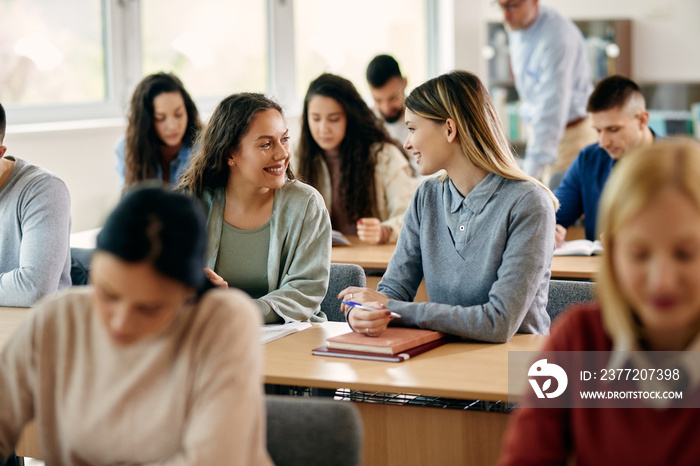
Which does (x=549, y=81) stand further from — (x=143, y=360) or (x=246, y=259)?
(x=143, y=360)

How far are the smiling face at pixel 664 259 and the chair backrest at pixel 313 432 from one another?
53 cm

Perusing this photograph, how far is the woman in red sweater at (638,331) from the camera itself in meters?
1.07

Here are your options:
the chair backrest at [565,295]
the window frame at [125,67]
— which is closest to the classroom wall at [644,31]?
the window frame at [125,67]

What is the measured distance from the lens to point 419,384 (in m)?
1.69

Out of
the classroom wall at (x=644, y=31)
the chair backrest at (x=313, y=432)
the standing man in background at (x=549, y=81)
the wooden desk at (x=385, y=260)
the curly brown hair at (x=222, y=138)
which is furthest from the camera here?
the classroom wall at (x=644, y=31)

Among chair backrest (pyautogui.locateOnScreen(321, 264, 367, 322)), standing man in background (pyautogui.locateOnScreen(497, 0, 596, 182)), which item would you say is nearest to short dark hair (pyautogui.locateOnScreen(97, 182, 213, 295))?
chair backrest (pyautogui.locateOnScreen(321, 264, 367, 322))

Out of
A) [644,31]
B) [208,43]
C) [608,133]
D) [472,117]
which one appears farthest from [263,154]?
[644,31]

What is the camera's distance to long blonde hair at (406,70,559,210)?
2199 millimetres

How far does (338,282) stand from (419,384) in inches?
36.2

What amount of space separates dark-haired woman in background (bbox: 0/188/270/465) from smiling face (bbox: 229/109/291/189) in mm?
1198

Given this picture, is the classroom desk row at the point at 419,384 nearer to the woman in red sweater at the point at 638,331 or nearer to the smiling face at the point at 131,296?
the woman in red sweater at the point at 638,331

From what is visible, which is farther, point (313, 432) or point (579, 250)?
point (579, 250)

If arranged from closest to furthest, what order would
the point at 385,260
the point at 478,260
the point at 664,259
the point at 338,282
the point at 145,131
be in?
the point at 664,259 → the point at 478,260 → the point at 338,282 → the point at 385,260 → the point at 145,131

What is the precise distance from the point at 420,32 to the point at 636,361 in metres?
6.69
